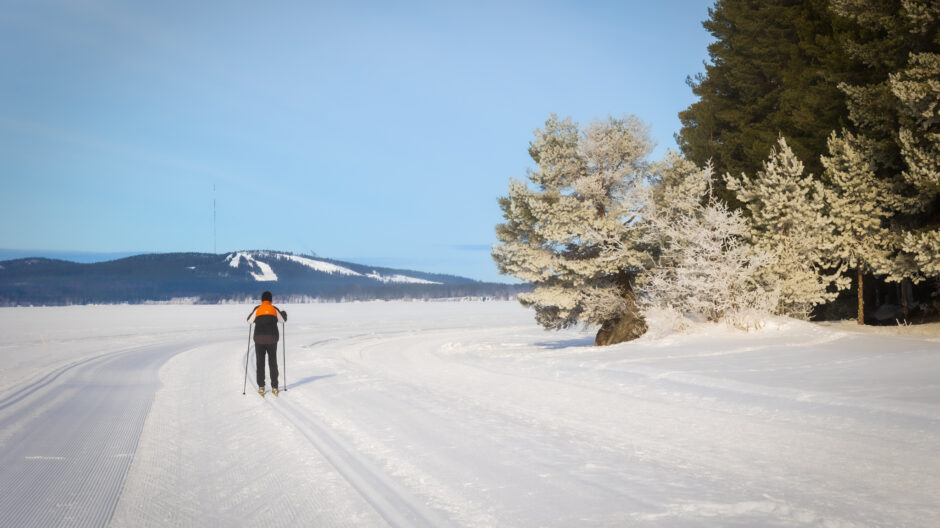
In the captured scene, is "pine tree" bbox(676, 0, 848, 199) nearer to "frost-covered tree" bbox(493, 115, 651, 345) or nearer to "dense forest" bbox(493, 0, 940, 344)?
"dense forest" bbox(493, 0, 940, 344)

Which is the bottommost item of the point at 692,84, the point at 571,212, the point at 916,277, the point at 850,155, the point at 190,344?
the point at 190,344

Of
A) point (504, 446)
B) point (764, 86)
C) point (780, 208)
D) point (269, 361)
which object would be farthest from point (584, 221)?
point (764, 86)

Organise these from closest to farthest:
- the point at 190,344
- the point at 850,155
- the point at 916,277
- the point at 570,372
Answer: the point at 570,372 → the point at 916,277 → the point at 850,155 → the point at 190,344

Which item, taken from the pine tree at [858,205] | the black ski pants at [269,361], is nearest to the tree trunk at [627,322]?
the pine tree at [858,205]

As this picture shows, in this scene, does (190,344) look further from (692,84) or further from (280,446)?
(692,84)

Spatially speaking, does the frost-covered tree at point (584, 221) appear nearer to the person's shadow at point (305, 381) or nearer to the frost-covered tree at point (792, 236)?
the frost-covered tree at point (792, 236)

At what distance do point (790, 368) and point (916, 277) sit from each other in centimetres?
1030

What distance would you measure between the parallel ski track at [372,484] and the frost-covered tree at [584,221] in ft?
49.2

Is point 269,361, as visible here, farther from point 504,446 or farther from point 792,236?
point 792,236

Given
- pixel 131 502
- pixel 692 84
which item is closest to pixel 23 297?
pixel 692 84

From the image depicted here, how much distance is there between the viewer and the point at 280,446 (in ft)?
23.7

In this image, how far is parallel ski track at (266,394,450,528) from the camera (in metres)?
4.66

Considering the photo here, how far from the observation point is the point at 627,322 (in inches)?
883

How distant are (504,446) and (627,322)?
54.0ft
